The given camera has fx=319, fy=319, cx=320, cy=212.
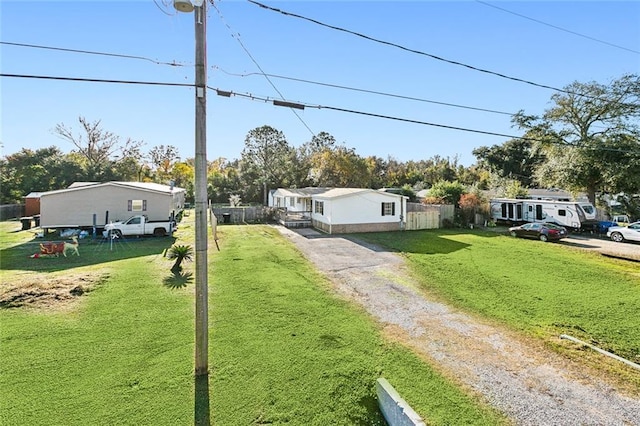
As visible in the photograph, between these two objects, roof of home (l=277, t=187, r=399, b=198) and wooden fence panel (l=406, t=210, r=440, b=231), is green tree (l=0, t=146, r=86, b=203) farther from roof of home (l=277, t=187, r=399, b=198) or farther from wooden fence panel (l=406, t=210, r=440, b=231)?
wooden fence panel (l=406, t=210, r=440, b=231)

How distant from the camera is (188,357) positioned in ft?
21.2

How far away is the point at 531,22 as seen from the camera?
9180 millimetres

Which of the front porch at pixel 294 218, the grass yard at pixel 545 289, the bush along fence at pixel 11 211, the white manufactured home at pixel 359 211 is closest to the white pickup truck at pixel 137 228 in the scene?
the front porch at pixel 294 218

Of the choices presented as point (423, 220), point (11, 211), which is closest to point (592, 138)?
point (423, 220)

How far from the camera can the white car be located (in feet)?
64.6

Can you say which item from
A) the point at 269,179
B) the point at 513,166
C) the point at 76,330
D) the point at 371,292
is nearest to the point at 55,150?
the point at 269,179

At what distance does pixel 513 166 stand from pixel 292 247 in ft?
155

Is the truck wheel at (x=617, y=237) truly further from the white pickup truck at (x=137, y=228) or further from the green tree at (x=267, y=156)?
the green tree at (x=267, y=156)

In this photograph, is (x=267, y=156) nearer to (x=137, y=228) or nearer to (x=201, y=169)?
(x=137, y=228)

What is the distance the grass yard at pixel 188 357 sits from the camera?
16.4 feet

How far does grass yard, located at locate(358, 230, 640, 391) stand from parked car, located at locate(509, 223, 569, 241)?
1488 millimetres

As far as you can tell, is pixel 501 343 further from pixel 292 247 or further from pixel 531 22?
pixel 292 247

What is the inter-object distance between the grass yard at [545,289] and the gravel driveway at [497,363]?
744 millimetres

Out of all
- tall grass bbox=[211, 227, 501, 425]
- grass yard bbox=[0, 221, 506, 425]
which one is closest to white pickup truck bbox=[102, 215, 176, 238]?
grass yard bbox=[0, 221, 506, 425]
